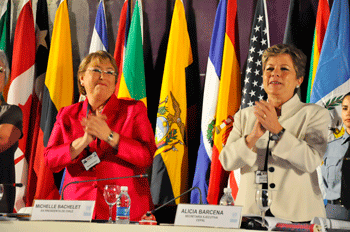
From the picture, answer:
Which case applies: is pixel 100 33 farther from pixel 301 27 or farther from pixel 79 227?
pixel 79 227

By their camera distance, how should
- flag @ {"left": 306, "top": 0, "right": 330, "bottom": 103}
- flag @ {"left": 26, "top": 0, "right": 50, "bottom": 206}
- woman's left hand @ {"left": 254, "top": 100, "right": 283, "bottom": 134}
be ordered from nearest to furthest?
woman's left hand @ {"left": 254, "top": 100, "right": 283, "bottom": 134} < flag @ {"left": 306, "top": 0, "right": 330, "bottom": 103} < flag @ {"left": 26, "top": 0, "right": 50, "bottom": 206}

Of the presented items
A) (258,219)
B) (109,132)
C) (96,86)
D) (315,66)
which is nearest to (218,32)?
(315,66)

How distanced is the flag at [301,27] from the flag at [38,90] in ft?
7.65

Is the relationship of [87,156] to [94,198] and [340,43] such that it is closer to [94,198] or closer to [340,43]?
[94,198]

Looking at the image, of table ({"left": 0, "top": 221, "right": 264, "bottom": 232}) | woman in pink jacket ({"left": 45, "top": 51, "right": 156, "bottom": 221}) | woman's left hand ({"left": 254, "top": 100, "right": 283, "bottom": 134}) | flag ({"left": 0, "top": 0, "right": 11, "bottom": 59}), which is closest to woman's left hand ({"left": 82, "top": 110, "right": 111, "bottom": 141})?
woman in pink jacket ({"left": 45, "top": 51, "right": 156, "bottom": 221})

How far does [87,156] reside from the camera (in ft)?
8.29

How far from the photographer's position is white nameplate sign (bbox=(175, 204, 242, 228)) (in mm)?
1713

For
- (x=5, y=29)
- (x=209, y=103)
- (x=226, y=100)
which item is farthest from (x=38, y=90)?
(x=226, y=100)

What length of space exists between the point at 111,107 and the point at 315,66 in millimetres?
1837

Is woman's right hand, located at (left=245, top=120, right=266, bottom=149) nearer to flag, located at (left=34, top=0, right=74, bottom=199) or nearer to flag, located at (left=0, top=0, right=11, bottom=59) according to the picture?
flag, located at (left=34, top=0, right=74, bottom=199)

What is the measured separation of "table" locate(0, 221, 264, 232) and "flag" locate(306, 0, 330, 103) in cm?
229

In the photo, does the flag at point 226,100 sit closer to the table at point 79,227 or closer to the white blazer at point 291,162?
the white blazer at point 291,162

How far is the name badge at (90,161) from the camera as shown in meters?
2.48

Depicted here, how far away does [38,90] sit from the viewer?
458cm
